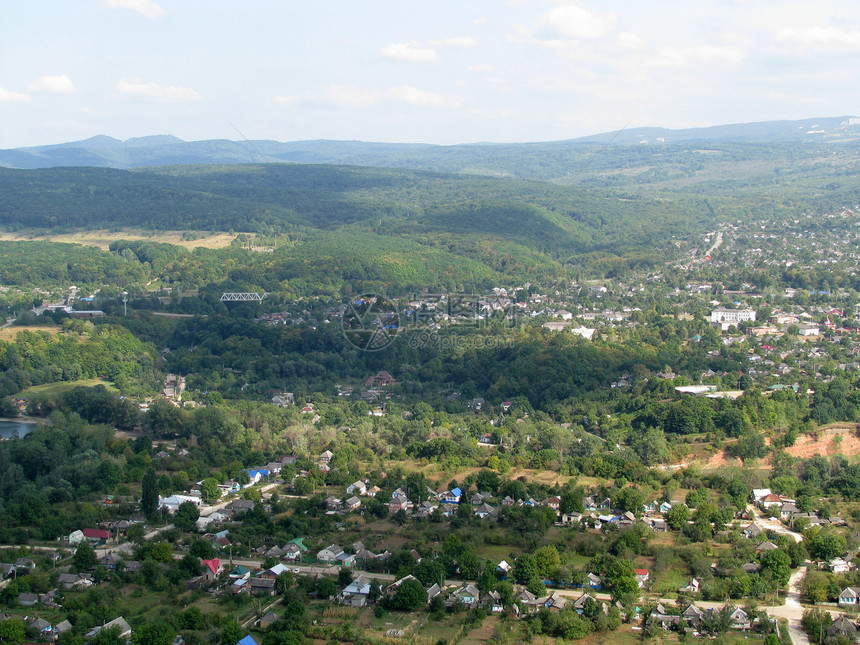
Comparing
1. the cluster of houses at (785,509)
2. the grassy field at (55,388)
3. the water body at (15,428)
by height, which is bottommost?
the cluster of houses at (785,509)

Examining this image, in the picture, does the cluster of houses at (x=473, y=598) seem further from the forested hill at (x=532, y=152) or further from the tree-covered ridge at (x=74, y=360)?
the forested hill at (x=532, y=152)

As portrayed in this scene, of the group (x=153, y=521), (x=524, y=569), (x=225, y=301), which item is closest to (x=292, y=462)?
(x=153, y=521)

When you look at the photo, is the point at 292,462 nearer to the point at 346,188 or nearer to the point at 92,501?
the point at 92,501

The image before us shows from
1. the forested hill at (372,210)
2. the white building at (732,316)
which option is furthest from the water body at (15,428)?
the forested hill at (372,210)

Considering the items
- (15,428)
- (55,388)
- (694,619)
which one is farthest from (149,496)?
(55,388)

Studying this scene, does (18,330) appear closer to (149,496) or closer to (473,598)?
(149,496)

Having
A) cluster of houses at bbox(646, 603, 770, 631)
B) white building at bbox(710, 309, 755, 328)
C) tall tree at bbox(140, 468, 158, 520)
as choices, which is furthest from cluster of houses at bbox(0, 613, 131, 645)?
white building at bbox(710, 309, 755, 328)

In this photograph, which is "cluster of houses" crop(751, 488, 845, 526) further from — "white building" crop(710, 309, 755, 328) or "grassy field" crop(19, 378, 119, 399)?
"grassy field" crop(19, 378, 119, 399)
